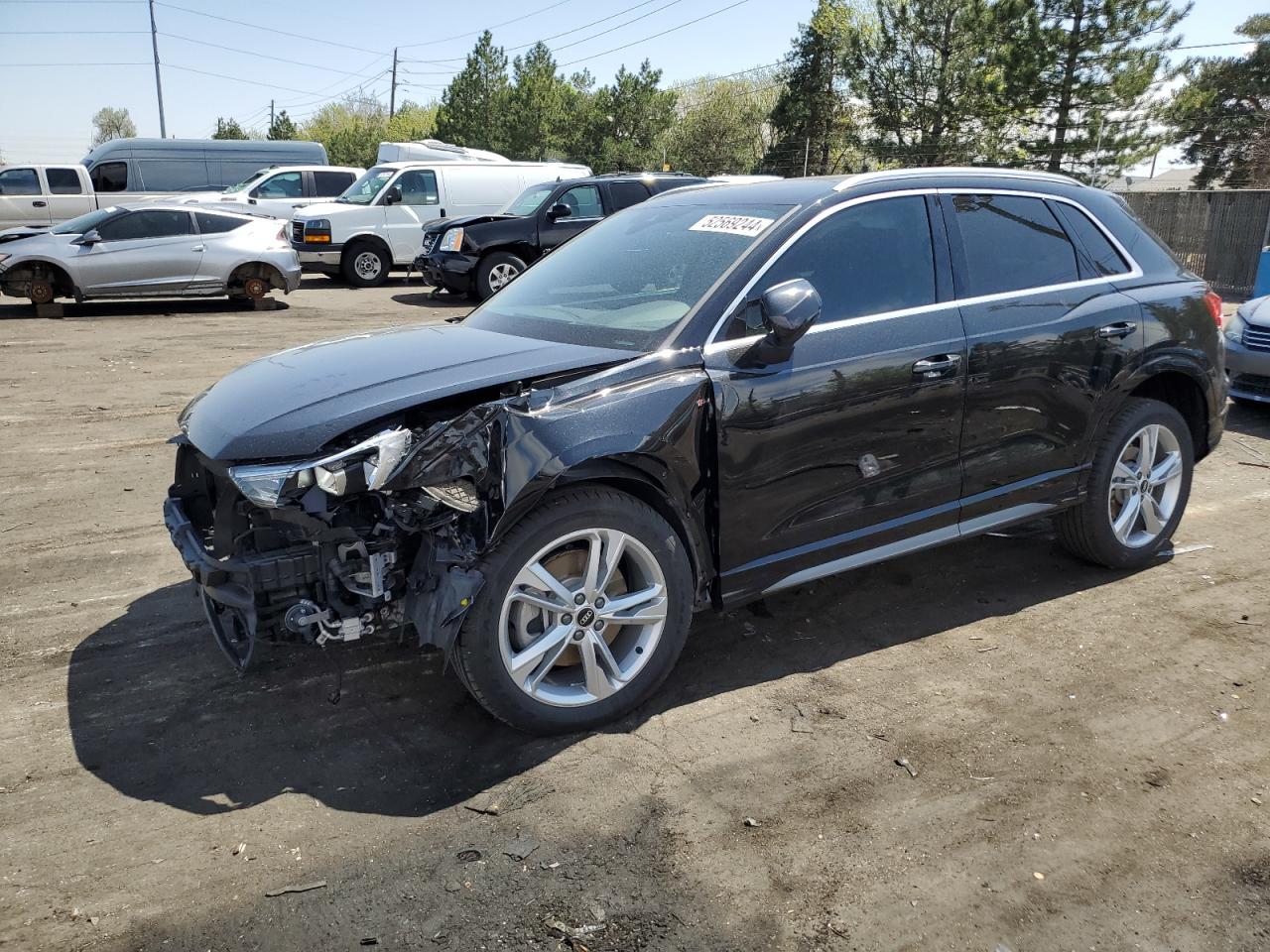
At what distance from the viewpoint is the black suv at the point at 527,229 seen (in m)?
15.2

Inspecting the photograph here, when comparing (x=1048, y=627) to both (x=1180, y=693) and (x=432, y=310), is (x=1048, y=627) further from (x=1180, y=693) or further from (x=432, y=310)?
(x=432, y=310)

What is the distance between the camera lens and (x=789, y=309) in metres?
3.43

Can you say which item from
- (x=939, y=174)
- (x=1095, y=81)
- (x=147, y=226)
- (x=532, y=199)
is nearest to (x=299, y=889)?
(x=939, y=174)

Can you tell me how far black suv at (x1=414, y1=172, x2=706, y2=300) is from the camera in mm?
15172

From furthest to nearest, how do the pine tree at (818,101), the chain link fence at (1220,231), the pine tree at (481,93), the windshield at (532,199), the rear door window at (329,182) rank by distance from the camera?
the pine tree at (481,93)
the pine tree at (818,101)
the rear door window at (329,182)
the chain link fence at (1220,231)
the windshield at (532,199)

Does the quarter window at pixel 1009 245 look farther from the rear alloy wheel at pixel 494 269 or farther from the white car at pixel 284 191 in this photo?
the white car at pixel 284 191

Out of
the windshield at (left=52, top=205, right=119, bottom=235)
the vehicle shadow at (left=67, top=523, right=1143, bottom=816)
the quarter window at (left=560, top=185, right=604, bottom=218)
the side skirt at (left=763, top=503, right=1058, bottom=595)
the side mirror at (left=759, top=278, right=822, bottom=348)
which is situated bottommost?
the vehicle shadow at (left=67, top=523, right=1143, bottom=816)

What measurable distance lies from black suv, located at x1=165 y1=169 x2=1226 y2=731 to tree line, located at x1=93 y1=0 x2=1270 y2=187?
112ft

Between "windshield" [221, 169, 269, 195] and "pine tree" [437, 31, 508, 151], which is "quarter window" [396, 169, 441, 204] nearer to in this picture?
"windshield" [221, 169, 269, 195]

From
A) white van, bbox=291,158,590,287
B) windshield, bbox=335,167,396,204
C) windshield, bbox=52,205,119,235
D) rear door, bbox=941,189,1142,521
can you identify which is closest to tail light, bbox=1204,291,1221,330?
rear door, bbox=941,189,1142,521

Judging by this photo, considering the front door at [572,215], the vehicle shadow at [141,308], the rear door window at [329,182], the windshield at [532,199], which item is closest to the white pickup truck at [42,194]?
the rear door window at [329,182]

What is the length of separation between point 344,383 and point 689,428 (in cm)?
124

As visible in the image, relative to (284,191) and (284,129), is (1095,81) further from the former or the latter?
(284,129)

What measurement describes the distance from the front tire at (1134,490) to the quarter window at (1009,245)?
2.67 feet
